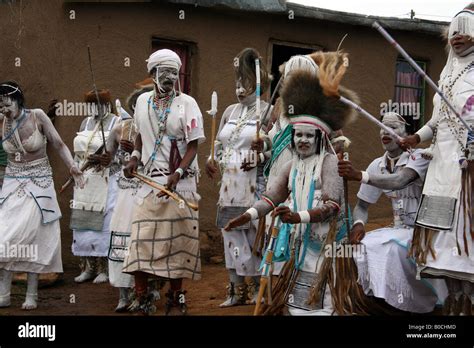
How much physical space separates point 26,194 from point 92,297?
1.50m

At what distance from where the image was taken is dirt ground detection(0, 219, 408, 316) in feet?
27.3

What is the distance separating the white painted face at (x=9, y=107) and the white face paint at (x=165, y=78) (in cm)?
159

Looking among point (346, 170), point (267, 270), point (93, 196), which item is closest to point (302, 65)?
point (346, 170)

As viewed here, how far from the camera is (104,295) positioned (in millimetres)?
9398

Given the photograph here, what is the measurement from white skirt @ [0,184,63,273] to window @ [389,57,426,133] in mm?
7411

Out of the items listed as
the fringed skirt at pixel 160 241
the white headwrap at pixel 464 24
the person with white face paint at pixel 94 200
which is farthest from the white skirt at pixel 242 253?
the white headwrap at pixel 464 24

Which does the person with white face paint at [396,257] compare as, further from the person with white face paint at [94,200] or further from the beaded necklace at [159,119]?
the person with white face paint at [94,200]

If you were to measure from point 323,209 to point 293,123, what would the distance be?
73 centimetres

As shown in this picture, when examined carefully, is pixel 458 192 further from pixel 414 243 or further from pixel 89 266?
pixel 89 266

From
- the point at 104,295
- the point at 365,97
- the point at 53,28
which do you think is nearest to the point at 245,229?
the point at 104,295

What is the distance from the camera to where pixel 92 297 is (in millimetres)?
9289

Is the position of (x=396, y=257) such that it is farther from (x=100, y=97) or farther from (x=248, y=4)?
(x=248, y=4)

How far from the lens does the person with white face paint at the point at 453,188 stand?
21.0 ft

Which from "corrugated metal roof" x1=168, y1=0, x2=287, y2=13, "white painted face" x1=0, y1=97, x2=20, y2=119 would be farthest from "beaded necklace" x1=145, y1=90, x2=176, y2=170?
"corrugated metal roof" x1=168, y1=0, x2=287, y2=13
